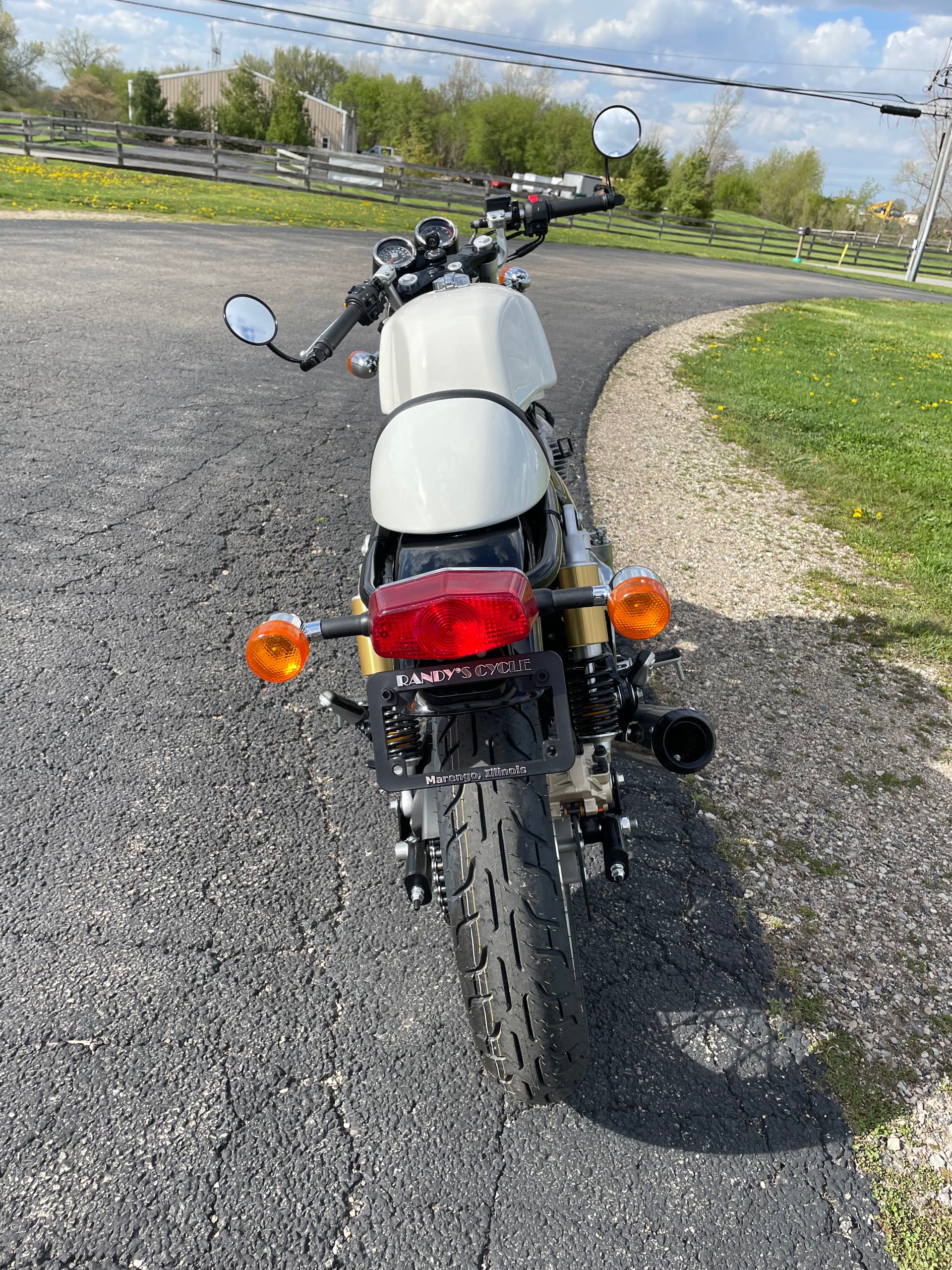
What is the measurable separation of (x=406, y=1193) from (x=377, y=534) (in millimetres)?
1515

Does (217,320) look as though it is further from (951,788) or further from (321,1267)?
(321,1267)

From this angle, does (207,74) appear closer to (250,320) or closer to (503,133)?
(503,133)

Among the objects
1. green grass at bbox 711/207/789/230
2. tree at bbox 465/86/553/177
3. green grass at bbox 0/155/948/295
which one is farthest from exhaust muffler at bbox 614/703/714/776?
tree at bbox 465/86/553/177

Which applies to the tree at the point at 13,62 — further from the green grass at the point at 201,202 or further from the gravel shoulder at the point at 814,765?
the gravel shoulder at the point at 814,765

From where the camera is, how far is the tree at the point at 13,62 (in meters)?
47.8

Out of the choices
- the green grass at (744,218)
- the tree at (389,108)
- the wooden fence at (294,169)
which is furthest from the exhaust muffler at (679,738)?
the tree at (389,108)

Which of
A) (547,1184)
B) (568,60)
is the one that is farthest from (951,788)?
(568,60)

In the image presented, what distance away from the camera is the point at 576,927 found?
2410 millimetres

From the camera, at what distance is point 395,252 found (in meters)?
3.63

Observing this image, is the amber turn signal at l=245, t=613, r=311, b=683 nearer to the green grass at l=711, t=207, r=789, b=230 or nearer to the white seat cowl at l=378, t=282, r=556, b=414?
the white seat cowl at l=378, t=282, r=556, b=414

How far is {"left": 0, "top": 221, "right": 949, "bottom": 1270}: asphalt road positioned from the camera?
1.71m

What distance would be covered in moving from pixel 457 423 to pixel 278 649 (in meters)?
0.69

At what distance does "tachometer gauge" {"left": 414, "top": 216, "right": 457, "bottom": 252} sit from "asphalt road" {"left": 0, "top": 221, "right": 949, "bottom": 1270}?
1.59 meters

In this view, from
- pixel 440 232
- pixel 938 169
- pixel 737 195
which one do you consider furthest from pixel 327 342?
pixel 737 195
